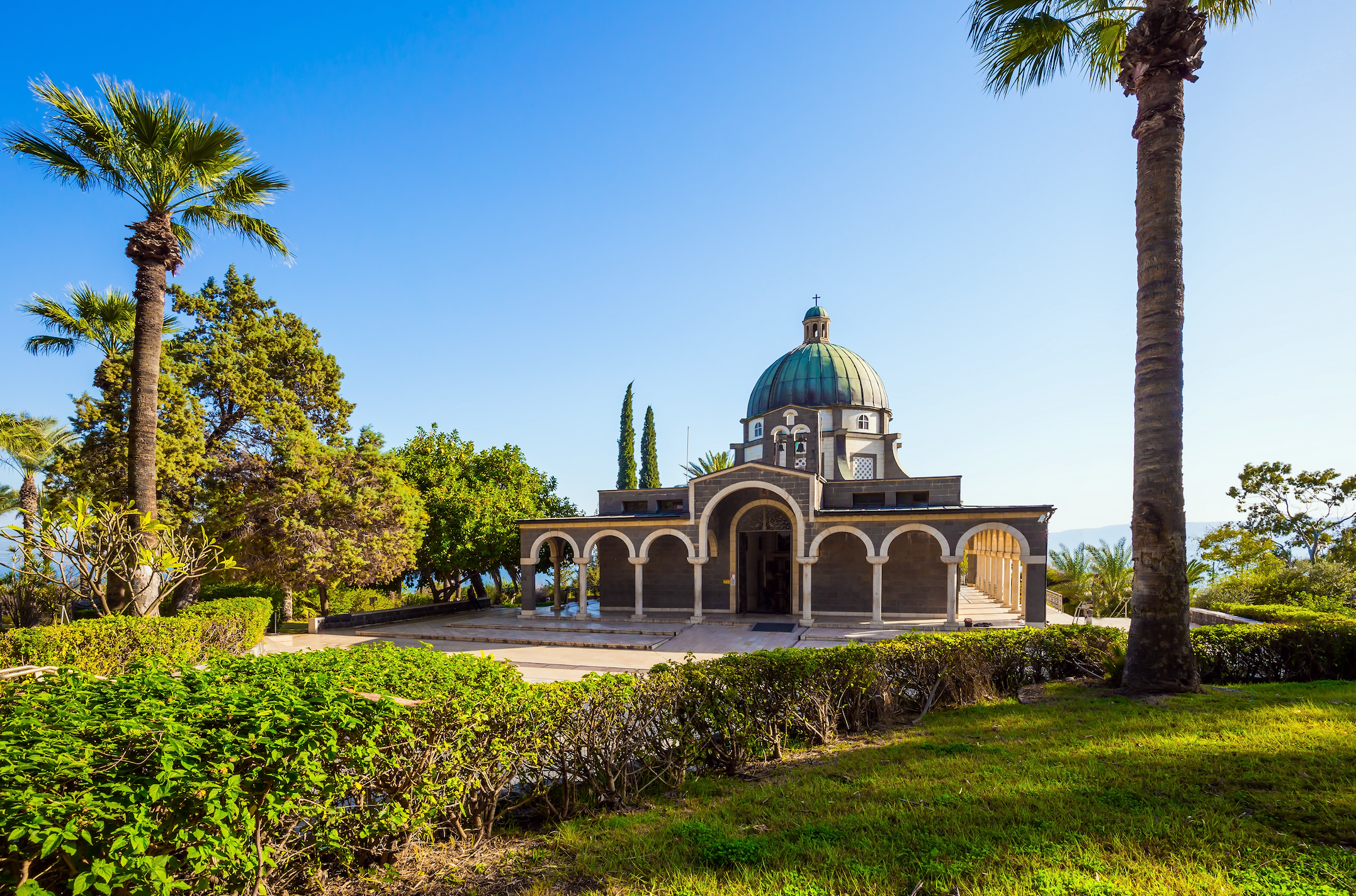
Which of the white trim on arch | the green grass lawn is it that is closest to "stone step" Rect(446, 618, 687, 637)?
the white trim on arch

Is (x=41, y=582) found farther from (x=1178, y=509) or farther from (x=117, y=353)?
(x=1178, y=509)

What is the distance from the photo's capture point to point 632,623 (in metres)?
21.6

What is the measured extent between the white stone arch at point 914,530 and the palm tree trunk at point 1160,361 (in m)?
10.9

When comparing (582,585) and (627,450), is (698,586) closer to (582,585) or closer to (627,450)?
(582,585)

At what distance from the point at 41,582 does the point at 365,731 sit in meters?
23.2

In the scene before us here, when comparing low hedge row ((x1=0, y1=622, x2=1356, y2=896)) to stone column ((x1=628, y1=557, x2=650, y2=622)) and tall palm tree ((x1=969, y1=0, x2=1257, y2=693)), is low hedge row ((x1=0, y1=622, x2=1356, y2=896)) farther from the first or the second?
stone column ((x1=628, y1=557, x2=650, y2=622))

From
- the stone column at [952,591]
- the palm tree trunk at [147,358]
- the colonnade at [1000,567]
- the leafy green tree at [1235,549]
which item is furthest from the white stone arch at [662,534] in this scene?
the leafy green tree at [1235,549]

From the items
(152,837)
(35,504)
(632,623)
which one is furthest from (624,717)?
(35,504)

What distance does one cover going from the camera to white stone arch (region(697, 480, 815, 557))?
71.1 ft

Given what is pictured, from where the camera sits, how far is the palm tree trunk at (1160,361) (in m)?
8.77

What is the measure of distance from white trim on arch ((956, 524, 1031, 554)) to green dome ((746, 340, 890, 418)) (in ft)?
31.9

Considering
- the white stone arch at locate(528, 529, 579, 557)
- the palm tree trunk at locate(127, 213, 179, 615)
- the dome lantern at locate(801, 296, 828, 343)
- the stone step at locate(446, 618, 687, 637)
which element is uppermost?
the dome lantern at locate(801, 296, 828, 343)

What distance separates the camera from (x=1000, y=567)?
2630cm

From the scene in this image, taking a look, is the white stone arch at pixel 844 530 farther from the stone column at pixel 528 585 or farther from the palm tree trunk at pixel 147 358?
the palm tree trunk at pixel 147 358
